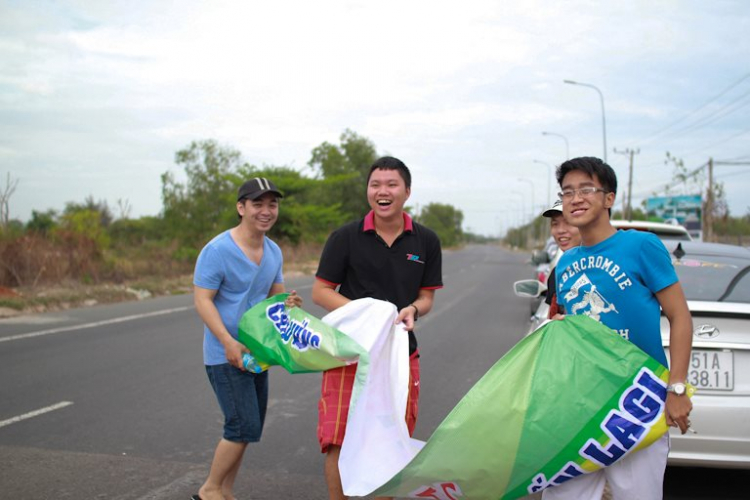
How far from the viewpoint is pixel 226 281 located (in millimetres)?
3939

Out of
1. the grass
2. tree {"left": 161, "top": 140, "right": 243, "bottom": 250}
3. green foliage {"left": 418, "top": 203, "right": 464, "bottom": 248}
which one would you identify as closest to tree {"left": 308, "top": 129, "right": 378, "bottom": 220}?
tree {"left": 161, "top": 140, "right": 243, "bottom": 250}

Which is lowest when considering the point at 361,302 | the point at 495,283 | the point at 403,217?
the point at 495,283

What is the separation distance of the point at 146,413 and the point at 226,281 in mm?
2899

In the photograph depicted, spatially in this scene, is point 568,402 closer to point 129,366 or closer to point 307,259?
point 129,366

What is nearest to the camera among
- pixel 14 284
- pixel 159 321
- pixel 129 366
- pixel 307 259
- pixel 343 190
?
pixel 129 366

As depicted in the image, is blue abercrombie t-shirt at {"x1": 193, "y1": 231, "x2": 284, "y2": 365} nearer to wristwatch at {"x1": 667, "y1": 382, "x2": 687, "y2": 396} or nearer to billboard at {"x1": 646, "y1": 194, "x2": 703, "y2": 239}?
wristwatch at {"x1": 667, "y1": 382, "x2": 687, "y2": 396}

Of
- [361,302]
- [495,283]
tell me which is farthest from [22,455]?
[495,283]

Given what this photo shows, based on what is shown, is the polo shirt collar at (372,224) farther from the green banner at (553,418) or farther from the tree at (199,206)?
the tree at (199,206)

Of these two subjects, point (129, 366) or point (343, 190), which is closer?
point (129, 366)

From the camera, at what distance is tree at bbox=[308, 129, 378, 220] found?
53719 millimetres

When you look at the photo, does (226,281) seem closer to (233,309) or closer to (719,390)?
(233,309)

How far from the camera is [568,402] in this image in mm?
2732

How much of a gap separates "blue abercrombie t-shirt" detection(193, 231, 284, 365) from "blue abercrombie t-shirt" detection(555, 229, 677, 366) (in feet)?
6.19

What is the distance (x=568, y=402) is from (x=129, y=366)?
6731 mm
